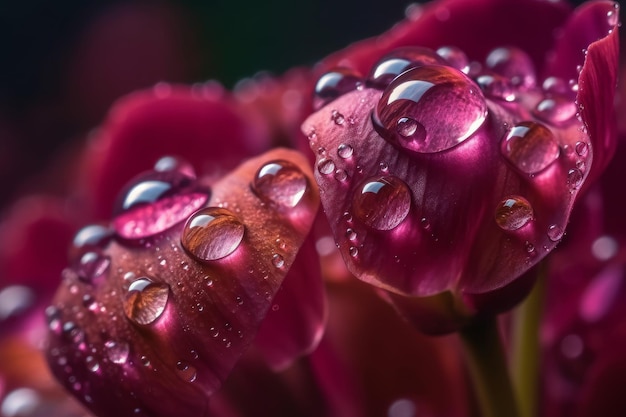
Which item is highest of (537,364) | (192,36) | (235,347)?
(235,347)

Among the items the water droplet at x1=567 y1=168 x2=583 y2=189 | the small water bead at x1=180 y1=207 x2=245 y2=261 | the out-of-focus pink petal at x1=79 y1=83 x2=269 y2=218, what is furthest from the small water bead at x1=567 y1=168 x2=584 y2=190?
the out-of-focus pink petal at x1=79 y1=83 x2=269 y2=218

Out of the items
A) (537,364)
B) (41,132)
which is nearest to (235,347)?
(537,364)

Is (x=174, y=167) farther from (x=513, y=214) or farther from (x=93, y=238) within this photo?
(x=513, y=214)

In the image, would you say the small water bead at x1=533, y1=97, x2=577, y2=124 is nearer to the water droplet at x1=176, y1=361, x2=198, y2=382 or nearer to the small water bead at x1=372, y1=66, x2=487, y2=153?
the small water bead at x1=372, y1=66, x2=487, y2=153

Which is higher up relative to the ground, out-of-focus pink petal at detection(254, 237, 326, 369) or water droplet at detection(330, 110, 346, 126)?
water droplet at detection(330, 110, 346, 126)

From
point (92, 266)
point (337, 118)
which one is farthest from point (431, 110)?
point (92, 266)

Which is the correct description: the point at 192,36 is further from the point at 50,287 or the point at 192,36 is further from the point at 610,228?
the point at 610,228
